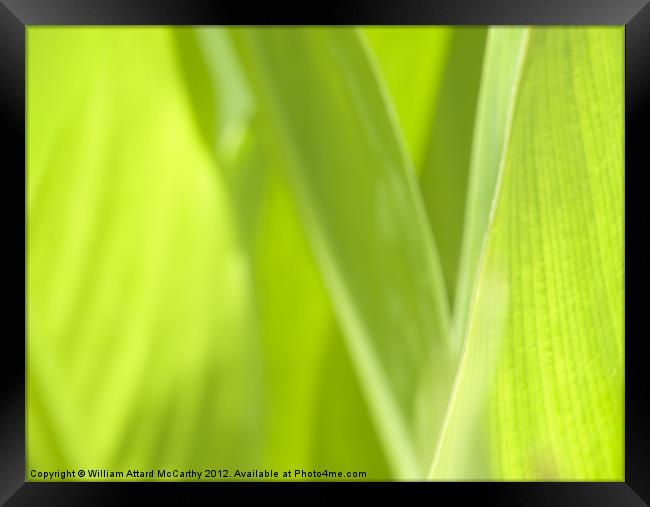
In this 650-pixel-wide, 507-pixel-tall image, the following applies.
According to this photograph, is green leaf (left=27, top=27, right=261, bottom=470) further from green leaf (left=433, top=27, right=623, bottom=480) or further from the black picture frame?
green leaf (left=433, top=27, right=623, bottom=480)

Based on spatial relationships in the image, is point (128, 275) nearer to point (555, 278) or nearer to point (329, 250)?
point (329, 250)

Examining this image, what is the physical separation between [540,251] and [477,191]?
0.06 metres

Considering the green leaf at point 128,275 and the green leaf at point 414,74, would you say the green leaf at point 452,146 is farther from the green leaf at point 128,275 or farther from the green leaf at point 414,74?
the green leaf at point 128,275

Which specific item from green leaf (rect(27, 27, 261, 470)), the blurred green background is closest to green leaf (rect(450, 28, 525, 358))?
the blurred green background

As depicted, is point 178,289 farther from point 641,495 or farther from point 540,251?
point 641,495

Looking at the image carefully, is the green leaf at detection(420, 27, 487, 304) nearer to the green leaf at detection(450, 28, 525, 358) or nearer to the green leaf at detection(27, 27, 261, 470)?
the green leaf at detection(450, 28, 525, 358)

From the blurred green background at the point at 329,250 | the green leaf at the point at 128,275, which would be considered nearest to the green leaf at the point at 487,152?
the blurred green background at the point at 329,250

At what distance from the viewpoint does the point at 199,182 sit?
44 centimetres

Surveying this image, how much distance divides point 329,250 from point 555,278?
17cm

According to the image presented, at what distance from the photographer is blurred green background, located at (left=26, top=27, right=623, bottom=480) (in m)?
0.43

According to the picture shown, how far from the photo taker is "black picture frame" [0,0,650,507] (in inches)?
16.8

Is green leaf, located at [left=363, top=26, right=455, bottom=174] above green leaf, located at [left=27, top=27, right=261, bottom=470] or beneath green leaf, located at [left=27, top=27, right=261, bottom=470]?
above

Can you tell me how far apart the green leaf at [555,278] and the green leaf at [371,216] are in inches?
1.3

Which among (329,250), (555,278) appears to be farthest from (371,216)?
(555,278)
